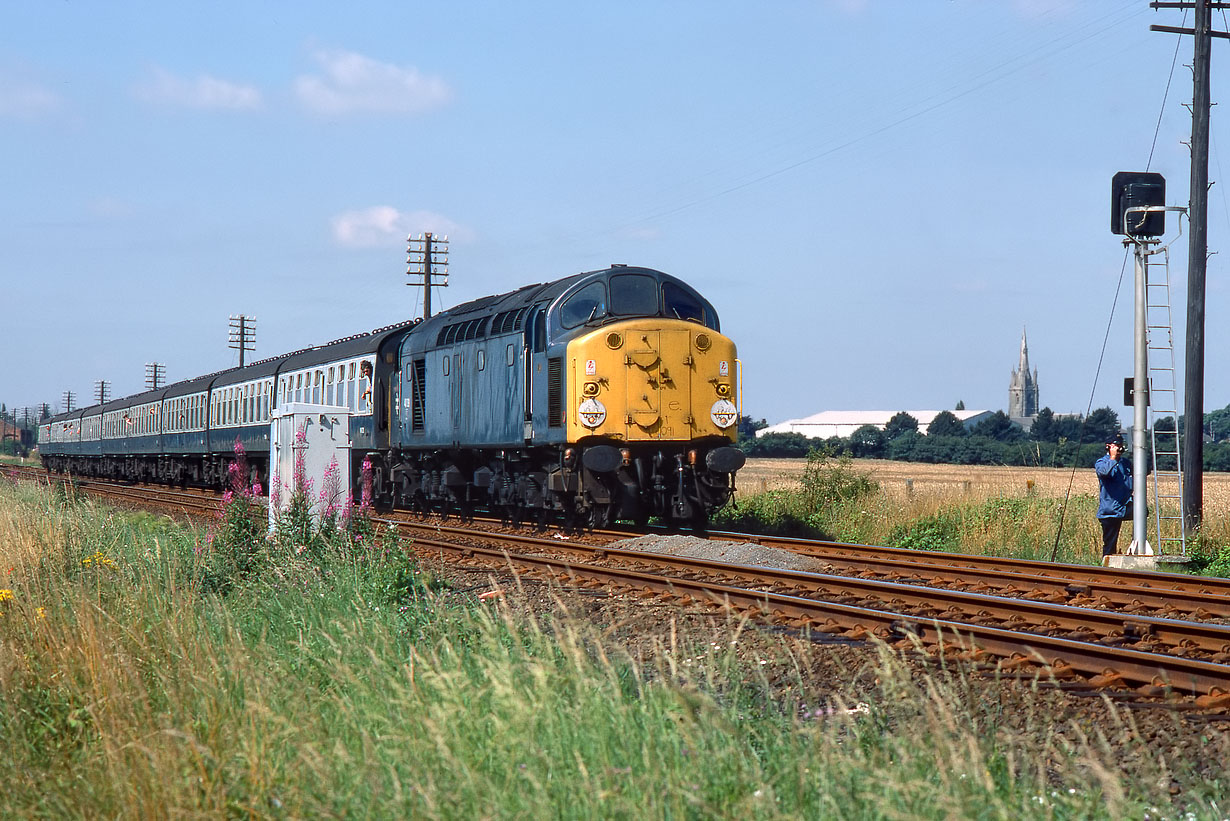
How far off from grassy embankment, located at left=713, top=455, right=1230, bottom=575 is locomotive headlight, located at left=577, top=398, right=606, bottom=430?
17.0 feet

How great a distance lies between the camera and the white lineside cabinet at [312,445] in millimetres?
14016

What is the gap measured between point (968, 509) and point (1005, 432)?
76092 mm

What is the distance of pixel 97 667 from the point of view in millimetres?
6051

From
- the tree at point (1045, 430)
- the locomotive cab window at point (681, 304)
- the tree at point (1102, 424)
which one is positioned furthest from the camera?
the tree at point (1045, 430)

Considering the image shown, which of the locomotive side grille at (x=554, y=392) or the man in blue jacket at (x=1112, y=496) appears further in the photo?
the locomotive side grille at (x=554, y=392)

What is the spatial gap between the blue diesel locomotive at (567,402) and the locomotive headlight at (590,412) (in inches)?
0.8

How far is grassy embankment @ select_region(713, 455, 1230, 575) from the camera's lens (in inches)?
648

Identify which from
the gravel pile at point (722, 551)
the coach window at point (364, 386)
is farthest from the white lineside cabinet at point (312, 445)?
the coach window at point (364, 386)

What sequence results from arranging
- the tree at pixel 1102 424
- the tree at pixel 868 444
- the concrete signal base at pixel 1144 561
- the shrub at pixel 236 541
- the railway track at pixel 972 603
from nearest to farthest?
the railway track at pixel 972 603, the shrub at pixel 236 541, the concrete signal base at pixel 1144 561, the tree at pixel 1102 424, the tree at pixel 868 444

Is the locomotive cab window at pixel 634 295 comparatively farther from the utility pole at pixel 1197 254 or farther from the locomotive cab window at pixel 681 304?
the utility pole at pixel 1197 254

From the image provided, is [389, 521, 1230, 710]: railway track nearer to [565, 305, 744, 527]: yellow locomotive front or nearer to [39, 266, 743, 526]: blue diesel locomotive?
[565, 305, 744, 527]: yellow locomotive front

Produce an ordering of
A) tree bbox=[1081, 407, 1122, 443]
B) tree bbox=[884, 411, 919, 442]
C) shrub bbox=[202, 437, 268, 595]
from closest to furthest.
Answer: shrub bbox=[202, 437, 268, 595] < tree bbox=[1081, 407, 1122, 443] < tree bbox=[884, 411, 919, 442]

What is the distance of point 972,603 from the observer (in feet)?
33.7

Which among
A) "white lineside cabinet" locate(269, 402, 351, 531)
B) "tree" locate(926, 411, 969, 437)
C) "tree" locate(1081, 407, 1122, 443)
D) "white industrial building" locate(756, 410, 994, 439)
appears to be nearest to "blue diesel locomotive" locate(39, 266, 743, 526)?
"white lineside cabinet" locate(269, 402, 351, 531)
